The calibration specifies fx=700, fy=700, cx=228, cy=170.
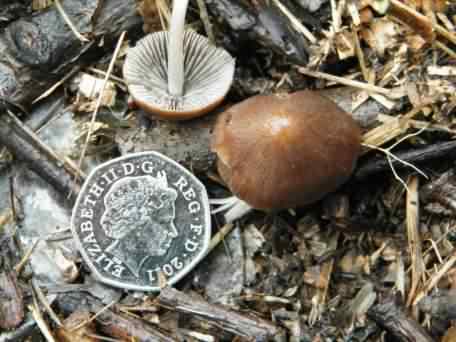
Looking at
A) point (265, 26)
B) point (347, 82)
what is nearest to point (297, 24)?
point (265, 26)

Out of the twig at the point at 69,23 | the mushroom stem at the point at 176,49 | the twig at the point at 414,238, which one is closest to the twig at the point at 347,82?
the twig at the point at 414,238

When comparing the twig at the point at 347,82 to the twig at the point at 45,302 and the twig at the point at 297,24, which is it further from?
the twig at the point at 45,302

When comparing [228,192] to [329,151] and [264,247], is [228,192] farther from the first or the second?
[329,151]

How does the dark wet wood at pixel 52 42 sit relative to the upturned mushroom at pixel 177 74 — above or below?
above

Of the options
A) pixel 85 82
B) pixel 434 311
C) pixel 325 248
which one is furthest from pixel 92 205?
pixel 434 311

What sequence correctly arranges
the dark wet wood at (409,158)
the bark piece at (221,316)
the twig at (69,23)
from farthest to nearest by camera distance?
the twig at (69,23), the dark wet wood at (409,158), the bark piece at (221,316)
